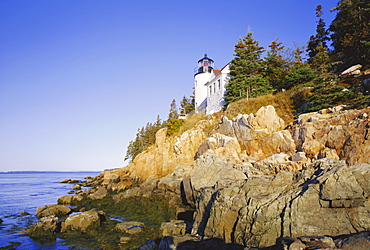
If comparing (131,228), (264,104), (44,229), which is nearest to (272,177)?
(131,228)

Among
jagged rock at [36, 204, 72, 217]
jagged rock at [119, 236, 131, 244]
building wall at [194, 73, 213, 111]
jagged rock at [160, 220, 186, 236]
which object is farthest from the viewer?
building wall at [194, 73, 213, 111]

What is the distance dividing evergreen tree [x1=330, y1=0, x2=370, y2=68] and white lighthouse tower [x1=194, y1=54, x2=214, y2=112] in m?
19.5

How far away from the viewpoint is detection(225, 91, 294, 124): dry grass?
76.0ft

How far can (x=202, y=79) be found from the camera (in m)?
39.7

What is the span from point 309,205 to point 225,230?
3392mm

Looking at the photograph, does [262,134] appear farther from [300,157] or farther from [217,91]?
[217,91]

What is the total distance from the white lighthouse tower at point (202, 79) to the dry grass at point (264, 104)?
12384 millimetres

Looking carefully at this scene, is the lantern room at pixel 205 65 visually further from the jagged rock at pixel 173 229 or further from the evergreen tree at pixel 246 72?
the jagged rock at pixel 173 229

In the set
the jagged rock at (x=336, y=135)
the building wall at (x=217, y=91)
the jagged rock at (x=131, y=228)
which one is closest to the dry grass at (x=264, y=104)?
the building wall at (x=217, y=91)

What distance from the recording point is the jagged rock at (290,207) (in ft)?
25.4

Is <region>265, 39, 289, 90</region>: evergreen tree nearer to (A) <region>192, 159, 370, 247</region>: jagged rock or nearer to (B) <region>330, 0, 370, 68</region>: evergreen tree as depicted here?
(B) <region>330, 0, 370, 68</region>: evergreen tree

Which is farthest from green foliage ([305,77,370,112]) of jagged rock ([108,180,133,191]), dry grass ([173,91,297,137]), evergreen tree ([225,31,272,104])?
jagged rock ([108,180,133,191])

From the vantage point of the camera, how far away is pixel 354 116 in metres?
14.8

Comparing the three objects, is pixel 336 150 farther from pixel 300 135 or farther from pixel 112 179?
pixel 112 179
